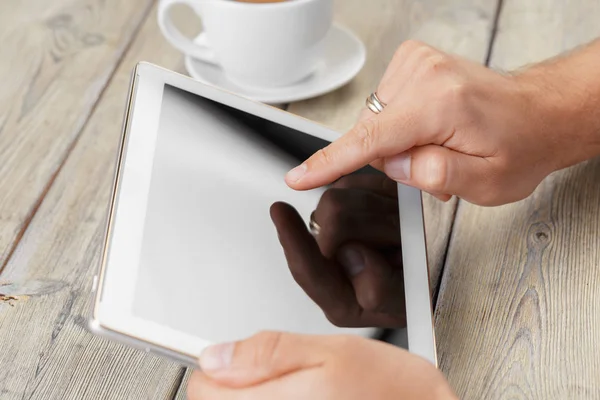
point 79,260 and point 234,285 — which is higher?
point 234,285

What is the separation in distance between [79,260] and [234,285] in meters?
0.25

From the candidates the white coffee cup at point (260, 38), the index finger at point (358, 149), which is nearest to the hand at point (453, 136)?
the index finger at point (358, 149)

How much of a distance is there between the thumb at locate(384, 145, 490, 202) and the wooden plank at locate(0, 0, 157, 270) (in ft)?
1.31

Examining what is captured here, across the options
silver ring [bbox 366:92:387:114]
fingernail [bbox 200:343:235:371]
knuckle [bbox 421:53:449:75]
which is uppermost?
knuckle [bbox 421:53:449:75]

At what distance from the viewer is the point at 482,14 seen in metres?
1.14

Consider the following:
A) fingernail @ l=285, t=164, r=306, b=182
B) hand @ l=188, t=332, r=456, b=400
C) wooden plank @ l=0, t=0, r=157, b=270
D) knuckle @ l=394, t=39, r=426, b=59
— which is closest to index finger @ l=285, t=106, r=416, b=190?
fingernail @ l=285, t=164, r=306, b=182

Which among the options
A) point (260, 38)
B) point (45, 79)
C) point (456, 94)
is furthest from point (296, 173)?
point (45, 79)

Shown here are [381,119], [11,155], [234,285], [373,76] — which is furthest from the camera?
[373,76]

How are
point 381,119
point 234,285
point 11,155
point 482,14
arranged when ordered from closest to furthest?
point 234,285, point 381,119, point 11,155, point 482,14

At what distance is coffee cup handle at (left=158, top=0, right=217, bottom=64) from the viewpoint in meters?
0.96

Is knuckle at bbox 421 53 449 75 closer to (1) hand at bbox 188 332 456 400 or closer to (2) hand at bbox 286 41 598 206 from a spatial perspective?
(2) hand at bbox 286 41 598 206

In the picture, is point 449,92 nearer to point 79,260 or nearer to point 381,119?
point 381,119

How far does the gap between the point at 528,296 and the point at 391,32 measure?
1.70 feet

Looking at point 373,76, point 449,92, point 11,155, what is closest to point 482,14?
point 373,76
